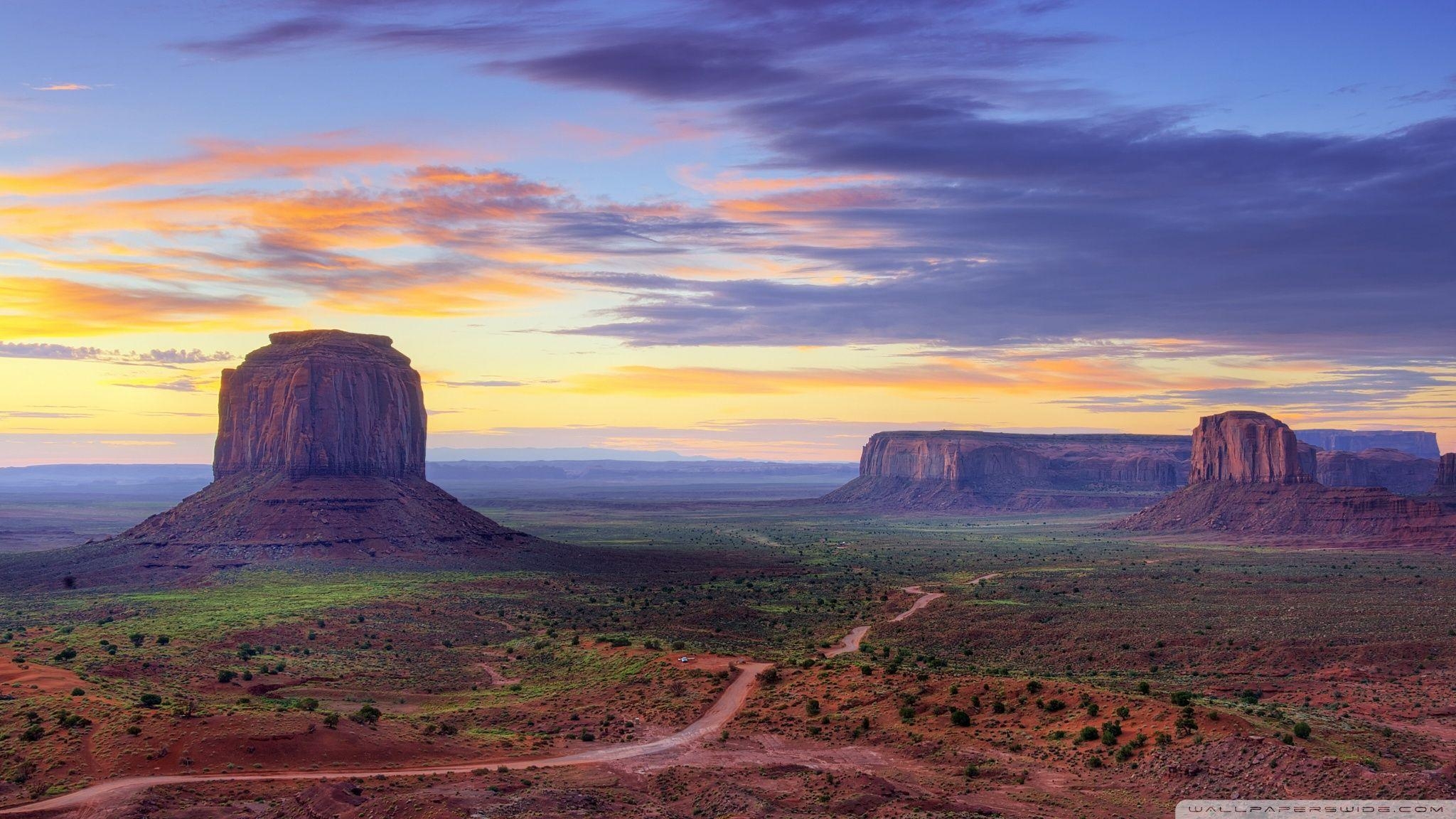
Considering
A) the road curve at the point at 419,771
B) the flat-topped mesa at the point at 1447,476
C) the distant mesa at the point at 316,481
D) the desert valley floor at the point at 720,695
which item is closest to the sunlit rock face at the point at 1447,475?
the flat-topped mesa at the point at 1447,476

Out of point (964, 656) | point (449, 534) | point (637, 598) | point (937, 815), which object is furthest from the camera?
point (449, 534)

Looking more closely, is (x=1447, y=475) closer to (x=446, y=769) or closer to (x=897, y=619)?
(x=897, y=619)

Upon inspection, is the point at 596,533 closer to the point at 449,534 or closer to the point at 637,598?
the point at 449,534

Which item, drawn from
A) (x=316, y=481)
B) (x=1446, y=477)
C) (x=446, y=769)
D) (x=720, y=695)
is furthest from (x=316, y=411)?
(x=1446, y=477)

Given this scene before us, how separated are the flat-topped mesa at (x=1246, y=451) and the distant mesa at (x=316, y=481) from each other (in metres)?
114

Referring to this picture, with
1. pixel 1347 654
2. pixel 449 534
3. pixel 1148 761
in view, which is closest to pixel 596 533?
pixel 449 534

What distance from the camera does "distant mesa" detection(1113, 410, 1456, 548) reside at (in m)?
146

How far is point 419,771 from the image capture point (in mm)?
37500

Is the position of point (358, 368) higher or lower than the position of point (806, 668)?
higher

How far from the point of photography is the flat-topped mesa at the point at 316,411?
12719 cm

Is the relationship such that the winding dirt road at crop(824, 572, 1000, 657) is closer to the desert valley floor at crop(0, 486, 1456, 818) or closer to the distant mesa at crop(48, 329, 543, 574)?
the desert valley floor at crop(0, 486, 1456, 818)

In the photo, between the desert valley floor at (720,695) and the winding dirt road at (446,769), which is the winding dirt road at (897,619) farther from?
the winding dirt road at (446,769)

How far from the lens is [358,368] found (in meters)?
132

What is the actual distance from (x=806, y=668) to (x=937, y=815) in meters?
20.1
